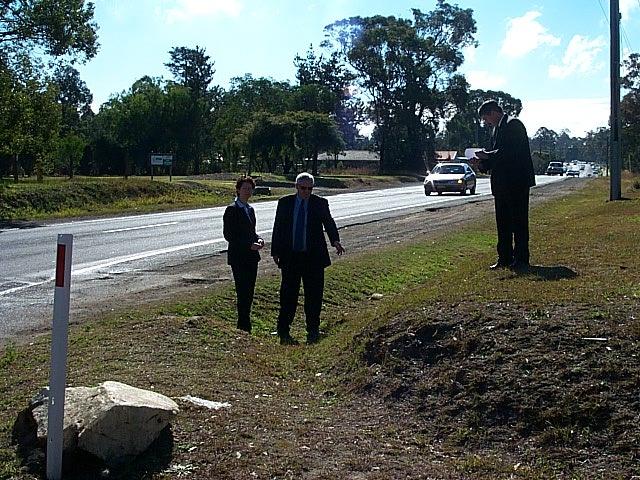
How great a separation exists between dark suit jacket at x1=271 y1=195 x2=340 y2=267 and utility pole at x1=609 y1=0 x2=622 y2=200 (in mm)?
24119

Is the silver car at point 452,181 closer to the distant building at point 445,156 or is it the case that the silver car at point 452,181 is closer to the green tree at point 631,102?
the green tree at point 631,102

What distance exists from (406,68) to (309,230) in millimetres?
81723

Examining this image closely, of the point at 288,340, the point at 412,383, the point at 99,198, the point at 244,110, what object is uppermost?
the point at 244,110

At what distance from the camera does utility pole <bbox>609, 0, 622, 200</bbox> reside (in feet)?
104

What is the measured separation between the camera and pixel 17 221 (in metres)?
27.5

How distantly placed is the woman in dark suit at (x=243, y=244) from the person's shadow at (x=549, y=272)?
286 centimetres

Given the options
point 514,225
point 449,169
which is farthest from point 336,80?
point 514,225

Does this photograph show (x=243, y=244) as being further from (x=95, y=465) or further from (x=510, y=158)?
(x=95, y=465)

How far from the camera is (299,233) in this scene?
9.62 m

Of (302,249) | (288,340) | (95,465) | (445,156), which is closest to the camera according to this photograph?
(95,465)

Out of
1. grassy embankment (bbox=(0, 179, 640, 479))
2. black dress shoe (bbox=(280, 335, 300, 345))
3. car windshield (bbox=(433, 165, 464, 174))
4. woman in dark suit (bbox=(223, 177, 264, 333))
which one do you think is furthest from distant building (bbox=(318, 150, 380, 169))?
grassy embankment (bbox=(0, 179, 640, 479))

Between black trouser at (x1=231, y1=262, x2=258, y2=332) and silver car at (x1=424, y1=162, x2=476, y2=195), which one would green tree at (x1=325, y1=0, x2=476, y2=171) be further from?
black trouser at (x1=231, y1=262, x2=258, y2=332)

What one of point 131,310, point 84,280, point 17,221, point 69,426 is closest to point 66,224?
point 17,221

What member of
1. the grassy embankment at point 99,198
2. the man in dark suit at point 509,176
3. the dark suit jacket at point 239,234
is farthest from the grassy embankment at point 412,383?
the grassy embankment at point 99,198
